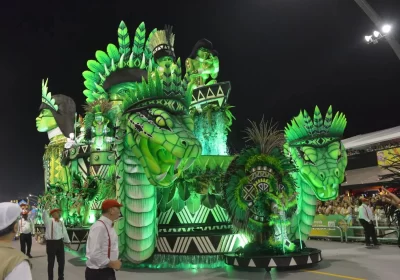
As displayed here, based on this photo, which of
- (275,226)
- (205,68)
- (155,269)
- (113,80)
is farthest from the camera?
(113,80)

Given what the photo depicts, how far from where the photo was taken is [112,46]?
54.4ft

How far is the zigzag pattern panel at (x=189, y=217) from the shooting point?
941 cm

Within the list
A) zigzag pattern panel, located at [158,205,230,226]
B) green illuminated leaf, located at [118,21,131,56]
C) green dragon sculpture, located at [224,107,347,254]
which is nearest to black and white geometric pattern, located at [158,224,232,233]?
zigzag pattern panel, located at [158,205,230,226]

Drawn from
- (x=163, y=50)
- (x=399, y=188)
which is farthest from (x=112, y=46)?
(x=399, y=188)

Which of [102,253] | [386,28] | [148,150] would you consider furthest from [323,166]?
[102,253]

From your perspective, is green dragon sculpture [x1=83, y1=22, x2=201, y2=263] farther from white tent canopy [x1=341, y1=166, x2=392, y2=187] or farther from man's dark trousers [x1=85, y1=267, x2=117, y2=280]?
white tent canopy [x1=341, y1=166, x2=392, y2=187]

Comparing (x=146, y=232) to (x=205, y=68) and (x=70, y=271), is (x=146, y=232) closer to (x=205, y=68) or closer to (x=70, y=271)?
(x=70, y=271)

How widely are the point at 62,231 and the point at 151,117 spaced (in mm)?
2843

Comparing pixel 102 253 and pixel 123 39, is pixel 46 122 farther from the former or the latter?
pixel 102 253

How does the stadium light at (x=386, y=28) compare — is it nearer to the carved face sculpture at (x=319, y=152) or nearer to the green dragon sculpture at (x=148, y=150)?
the carved face sculpture at (x=319, y=152)

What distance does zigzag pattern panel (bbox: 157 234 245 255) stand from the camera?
27.8 ft

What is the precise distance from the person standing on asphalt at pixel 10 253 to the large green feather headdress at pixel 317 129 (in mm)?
8255

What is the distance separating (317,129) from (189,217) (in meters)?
3.85

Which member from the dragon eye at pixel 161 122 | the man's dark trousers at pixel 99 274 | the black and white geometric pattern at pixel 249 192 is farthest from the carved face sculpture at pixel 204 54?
the man's dark trousers at pixel 99 274
